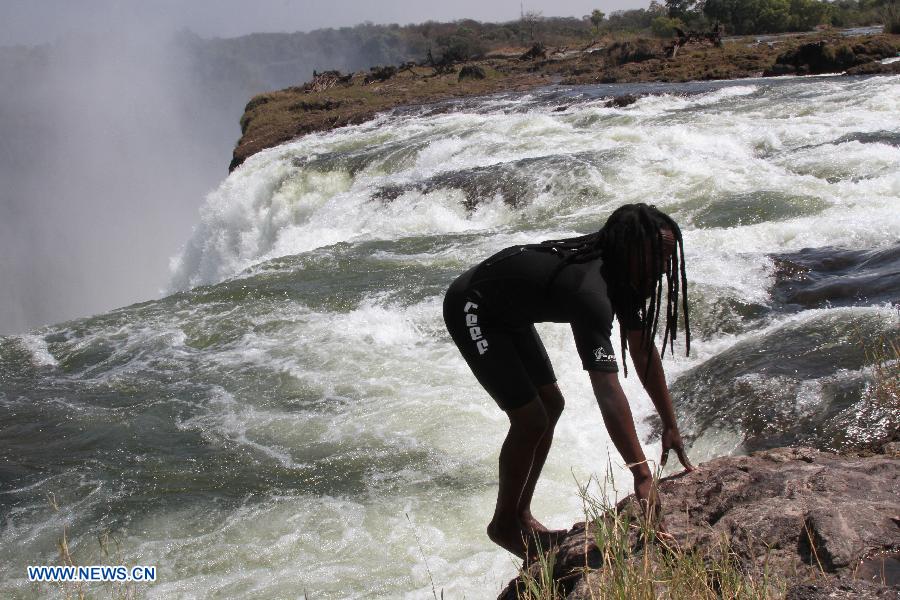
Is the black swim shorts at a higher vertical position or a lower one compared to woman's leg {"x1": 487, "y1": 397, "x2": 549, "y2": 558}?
higher

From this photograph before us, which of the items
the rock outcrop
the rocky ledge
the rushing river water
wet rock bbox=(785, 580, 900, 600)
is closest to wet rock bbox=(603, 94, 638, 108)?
the rushing river water

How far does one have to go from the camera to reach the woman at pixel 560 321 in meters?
2.35

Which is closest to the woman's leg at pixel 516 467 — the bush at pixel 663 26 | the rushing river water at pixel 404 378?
the rushing river water at pixel 404 378

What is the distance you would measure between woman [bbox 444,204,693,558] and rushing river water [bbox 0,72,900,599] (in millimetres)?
1113

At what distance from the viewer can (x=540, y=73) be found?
32.4 m

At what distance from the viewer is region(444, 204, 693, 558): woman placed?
2.35 m

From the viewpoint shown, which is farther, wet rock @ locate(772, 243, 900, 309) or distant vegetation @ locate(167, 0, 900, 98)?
distant vegetation @ locate(167, 0, 900, 98)

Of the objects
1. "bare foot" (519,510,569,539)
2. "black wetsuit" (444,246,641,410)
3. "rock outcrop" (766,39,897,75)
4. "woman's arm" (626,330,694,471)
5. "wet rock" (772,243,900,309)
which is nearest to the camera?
"black wetsuit" (444,246,641,410)

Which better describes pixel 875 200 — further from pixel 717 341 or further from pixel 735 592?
pixel 735 592

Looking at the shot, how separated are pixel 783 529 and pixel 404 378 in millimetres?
4057

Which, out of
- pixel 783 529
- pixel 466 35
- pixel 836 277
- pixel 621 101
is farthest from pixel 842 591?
pixel 466 35

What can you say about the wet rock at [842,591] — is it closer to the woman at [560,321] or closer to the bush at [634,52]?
the woman at [560,321]

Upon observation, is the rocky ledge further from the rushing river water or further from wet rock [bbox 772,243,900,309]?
wet rock [bbox 772,243,900,309]

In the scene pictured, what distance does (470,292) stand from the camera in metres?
2.71
